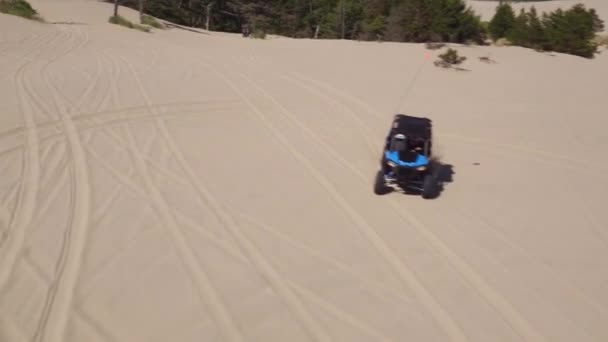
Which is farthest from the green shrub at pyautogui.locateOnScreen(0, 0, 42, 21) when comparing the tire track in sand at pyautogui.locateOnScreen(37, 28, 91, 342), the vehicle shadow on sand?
the vehicle shadow on sand

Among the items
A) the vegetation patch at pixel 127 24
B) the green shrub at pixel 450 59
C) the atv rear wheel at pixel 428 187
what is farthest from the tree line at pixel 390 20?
the atv rear wheel at pixel 428 187

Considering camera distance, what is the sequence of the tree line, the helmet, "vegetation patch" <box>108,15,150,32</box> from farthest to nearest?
"vegetation patch" <box>108,15,150,32</box> → the tree line → the helmet

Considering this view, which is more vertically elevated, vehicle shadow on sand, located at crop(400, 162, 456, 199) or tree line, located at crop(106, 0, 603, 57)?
tree line, located at crop(106, 0, 603, 57)

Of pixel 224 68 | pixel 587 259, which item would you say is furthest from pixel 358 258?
pixel 224 68

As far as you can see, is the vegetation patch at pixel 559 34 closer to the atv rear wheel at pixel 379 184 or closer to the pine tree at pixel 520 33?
the pine tree at pixel 520 33

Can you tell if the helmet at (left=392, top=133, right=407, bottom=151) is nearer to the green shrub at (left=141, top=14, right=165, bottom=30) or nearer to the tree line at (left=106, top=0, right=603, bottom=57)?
the tree line at (left=106, top=0, right=603, bottom=57)

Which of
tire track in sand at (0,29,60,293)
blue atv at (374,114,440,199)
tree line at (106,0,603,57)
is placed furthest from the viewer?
tree line at (106,0,603,57)
